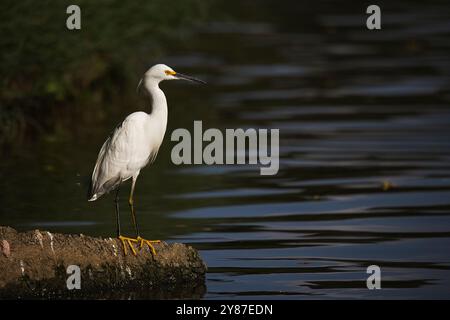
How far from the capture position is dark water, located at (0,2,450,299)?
13.4m

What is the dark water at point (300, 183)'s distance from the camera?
1345cm

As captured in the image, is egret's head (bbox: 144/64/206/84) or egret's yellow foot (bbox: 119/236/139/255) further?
egret's head (bbox: 144/64/206/84)

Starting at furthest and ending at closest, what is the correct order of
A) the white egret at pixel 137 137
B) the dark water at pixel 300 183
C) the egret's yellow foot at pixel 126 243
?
the dark water at pixel 300 183 → the white egret at pixel 137 137 → the egret's yellow foot at pixel 126 243

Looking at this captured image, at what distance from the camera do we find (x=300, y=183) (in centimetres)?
1831

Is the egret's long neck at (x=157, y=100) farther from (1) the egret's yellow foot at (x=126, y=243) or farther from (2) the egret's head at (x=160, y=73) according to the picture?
(1) the egret's yellow foot at (x=126, y=243)

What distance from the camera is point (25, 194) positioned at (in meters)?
18.0

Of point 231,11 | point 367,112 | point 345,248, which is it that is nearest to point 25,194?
point 345,248

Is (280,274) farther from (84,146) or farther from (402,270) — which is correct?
(84,146)

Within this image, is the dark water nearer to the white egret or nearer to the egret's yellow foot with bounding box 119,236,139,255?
the egret's yellow foot with bounding box 119,236,139,255

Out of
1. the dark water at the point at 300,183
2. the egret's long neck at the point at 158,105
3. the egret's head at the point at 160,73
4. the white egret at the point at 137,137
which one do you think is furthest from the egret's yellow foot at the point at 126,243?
the egret's head at the point at 160,73

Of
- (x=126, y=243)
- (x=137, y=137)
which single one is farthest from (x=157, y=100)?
(x=126, y=243)

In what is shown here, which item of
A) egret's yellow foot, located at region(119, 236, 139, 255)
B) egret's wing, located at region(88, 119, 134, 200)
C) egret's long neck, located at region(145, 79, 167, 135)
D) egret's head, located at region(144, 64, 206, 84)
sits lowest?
egret's yellow foot, located at region(119, 236, 139, 255)

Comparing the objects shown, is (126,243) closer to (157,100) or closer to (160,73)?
(157,100)

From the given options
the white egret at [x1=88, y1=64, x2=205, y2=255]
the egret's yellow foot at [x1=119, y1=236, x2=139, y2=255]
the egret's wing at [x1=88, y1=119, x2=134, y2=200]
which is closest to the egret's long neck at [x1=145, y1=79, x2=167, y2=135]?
the white egret at [x1=88, y1=64, x2=205, y2=255]
